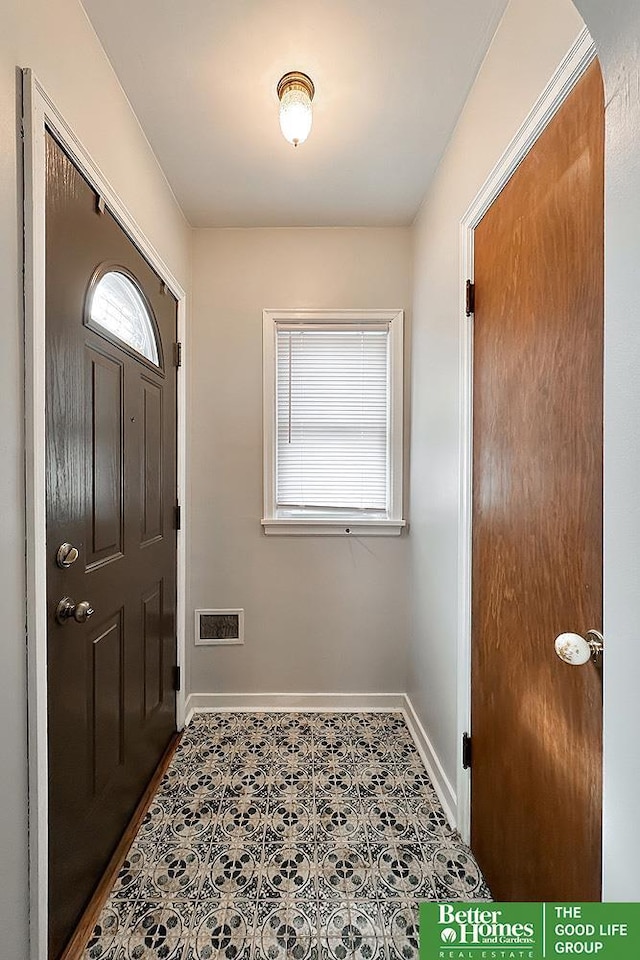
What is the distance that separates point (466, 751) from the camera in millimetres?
1530

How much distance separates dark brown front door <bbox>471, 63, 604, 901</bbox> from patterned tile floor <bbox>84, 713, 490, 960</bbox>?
25 cm

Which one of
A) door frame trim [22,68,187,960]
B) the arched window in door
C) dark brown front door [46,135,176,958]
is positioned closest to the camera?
door frame trim [22,68,187,960]

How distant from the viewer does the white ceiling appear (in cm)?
126

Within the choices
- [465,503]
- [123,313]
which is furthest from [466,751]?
[123,313]

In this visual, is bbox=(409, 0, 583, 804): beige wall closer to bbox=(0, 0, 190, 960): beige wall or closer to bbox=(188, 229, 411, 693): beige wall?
bbox=(188, 229, 411, 693): beige wall

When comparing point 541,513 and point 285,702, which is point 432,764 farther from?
point 541,513

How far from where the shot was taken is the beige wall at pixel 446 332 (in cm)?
113

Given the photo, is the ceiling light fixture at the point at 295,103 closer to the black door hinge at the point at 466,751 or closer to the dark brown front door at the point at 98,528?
the dark brown front door at the point at 98,528

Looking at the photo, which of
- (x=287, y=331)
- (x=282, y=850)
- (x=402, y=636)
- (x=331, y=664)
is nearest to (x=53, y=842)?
(x=282, y=850)

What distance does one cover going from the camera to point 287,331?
2.40m

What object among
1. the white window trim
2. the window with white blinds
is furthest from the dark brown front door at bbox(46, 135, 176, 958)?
the window with white blinds

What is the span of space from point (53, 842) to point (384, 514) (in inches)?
71.9

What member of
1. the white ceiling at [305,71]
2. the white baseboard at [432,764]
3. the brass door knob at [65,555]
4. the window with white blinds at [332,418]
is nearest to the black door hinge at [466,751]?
the white baseboard at [432,764]

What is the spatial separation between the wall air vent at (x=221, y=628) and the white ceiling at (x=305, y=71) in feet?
6.85
